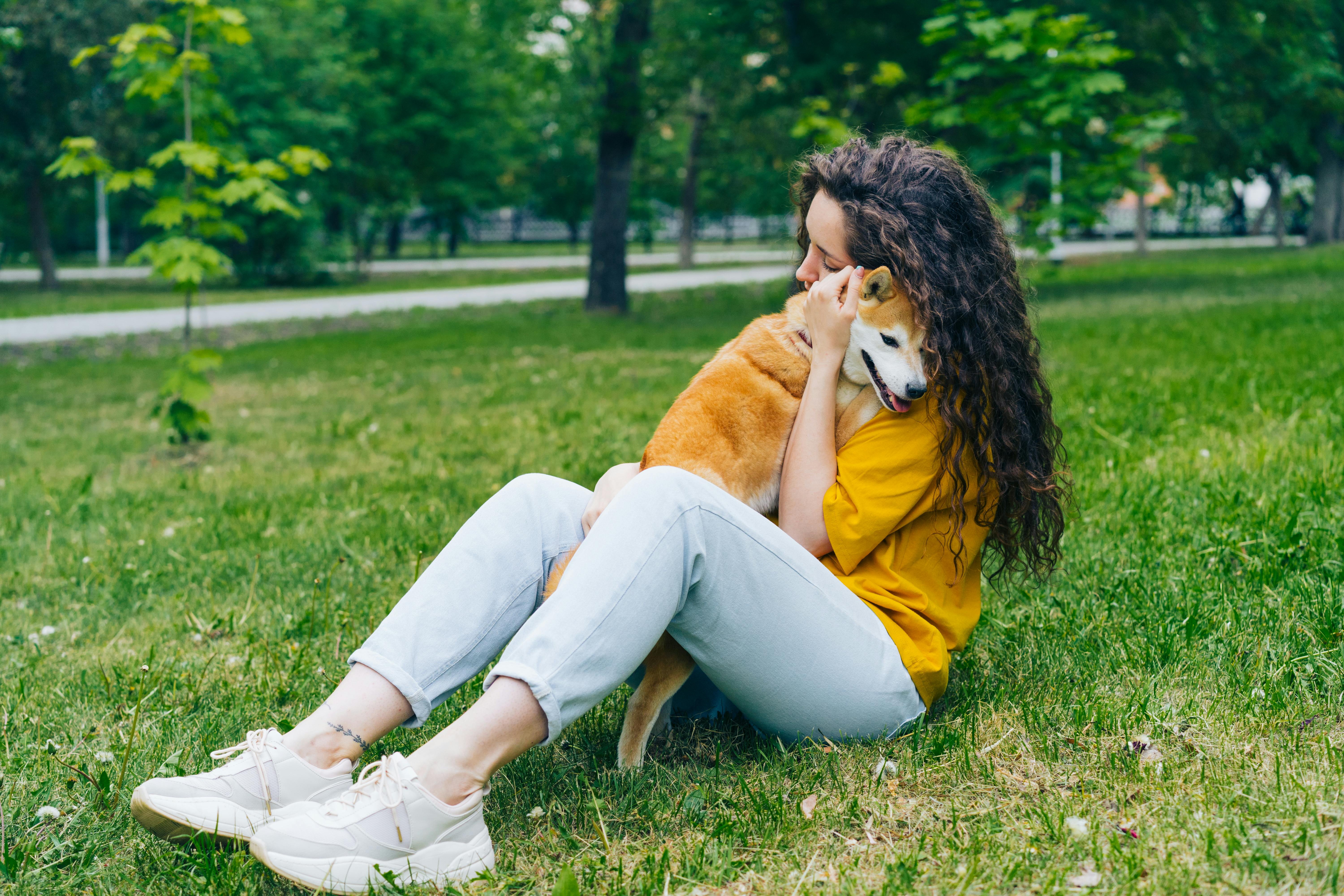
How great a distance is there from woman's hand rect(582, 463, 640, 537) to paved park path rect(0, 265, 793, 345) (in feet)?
32.9

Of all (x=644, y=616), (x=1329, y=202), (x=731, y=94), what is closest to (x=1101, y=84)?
(x=731, y=94)

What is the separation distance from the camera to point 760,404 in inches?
101

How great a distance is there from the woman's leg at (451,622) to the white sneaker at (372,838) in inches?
7.5

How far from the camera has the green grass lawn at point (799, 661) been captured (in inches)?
80.4

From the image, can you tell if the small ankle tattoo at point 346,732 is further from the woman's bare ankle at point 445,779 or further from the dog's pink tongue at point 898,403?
the dog's pink tongue at point 898,403

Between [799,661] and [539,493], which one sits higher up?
[539,493]

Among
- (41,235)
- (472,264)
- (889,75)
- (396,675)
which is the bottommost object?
(396,675)

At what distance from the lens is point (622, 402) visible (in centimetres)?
748

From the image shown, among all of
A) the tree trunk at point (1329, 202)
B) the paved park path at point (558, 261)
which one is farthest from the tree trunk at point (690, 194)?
the tree trunk at point (1329, 202)

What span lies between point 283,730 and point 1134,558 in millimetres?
2727

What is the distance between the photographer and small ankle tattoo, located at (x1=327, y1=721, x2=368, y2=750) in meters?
2.15

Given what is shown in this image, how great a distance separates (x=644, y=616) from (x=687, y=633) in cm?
19

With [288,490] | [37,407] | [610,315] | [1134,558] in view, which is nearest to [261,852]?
[1134,558]

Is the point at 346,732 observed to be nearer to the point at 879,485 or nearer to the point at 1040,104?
the point at 879,485
